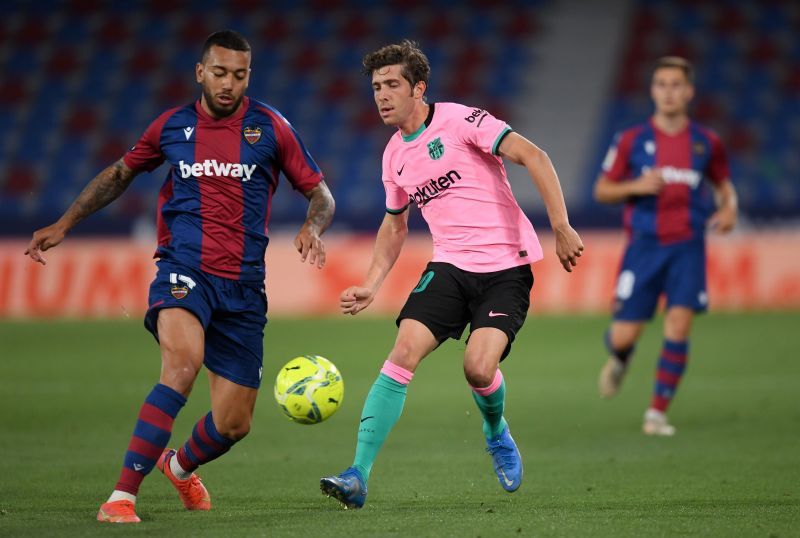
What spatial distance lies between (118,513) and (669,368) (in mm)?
5037

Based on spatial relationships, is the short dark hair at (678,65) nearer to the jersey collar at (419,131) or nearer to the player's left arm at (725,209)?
the player's left arm at (725,209)

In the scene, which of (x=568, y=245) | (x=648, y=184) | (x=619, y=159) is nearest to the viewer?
(x=568, y=245)

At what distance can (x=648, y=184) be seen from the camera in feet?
30.4

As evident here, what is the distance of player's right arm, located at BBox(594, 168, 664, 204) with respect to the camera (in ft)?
30.4

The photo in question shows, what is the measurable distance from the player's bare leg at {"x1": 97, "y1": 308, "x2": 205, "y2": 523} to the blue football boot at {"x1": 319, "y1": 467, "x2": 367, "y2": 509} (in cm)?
75

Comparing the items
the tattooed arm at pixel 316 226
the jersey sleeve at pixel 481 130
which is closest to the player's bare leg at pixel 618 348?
the jersey sleeve at pixel 481 130

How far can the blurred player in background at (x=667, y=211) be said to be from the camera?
9.32 metres

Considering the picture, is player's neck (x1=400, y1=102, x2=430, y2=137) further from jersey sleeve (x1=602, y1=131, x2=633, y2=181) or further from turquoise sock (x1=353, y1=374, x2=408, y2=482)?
jersey sleeve (x1=602, y1=131, x2=633, y2=181)

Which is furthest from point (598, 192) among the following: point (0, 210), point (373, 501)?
point (0, 210)

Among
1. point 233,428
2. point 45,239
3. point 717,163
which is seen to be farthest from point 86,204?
point 717,163

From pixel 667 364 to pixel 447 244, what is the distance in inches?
134

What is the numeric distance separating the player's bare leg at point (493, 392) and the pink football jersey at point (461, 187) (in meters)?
0.42

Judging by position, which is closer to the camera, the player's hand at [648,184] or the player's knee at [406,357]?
the player's knee at [406,357]

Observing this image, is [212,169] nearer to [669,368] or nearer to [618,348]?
[669,368]
